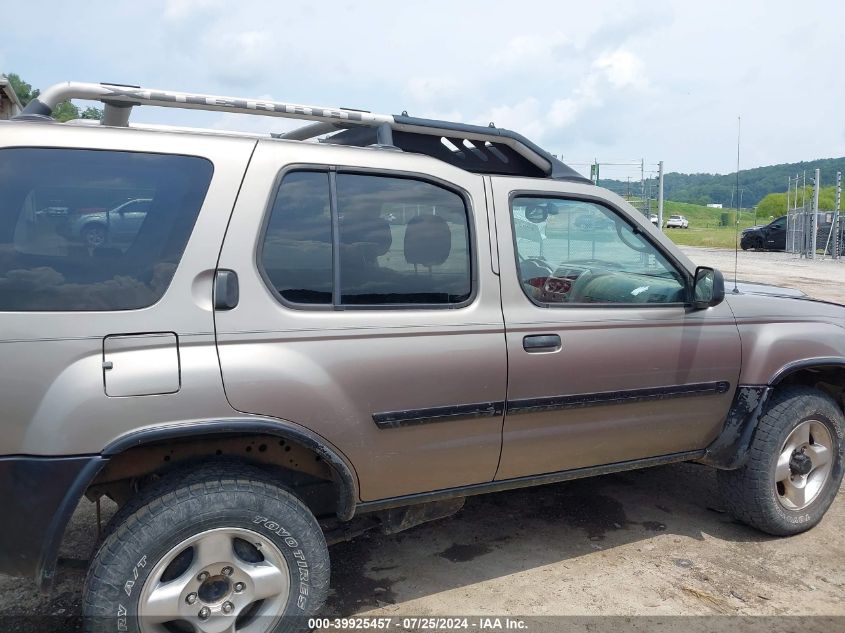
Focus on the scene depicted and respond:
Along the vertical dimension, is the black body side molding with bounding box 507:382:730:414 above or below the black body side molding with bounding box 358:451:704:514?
above

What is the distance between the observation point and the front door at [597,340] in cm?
305

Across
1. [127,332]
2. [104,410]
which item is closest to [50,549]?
[104,410]

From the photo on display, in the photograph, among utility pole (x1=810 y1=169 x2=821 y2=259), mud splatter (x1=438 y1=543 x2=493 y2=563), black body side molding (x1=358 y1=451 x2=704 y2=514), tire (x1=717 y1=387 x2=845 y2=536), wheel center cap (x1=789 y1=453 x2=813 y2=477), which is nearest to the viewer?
black body side molding (x1=358 y1=451 x2=704 y2=514)

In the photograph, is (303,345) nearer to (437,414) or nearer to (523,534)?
(437,414)

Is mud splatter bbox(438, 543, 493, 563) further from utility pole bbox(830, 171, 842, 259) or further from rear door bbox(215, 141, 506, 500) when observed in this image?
utility pole bbox(830, 171, 842, 259)

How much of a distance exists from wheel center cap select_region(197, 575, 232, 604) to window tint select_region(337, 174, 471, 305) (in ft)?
3.55

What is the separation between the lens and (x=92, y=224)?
236 cm

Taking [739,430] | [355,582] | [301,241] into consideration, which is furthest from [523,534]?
[301,241]

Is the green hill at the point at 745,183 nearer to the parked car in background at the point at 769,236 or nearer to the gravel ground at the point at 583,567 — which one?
the gravel ground at the point at 583,567

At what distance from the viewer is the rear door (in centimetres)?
251

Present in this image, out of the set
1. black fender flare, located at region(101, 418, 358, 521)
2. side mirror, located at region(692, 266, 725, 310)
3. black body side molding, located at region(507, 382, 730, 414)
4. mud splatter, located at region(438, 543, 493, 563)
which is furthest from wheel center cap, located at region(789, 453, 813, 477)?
black fender flare, located at region(101, 418, 358, 521)

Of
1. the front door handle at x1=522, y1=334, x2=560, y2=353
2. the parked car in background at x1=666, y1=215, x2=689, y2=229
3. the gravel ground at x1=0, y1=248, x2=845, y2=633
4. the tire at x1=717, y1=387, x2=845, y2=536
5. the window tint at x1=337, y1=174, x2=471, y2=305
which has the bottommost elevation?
the gravel ground at x1=0, y1=248, x2=845, y2=633

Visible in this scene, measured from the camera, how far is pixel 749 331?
3602mm

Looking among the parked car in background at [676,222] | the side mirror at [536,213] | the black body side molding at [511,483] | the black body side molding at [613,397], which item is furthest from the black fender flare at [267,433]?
the parked car in background at [676,222]
